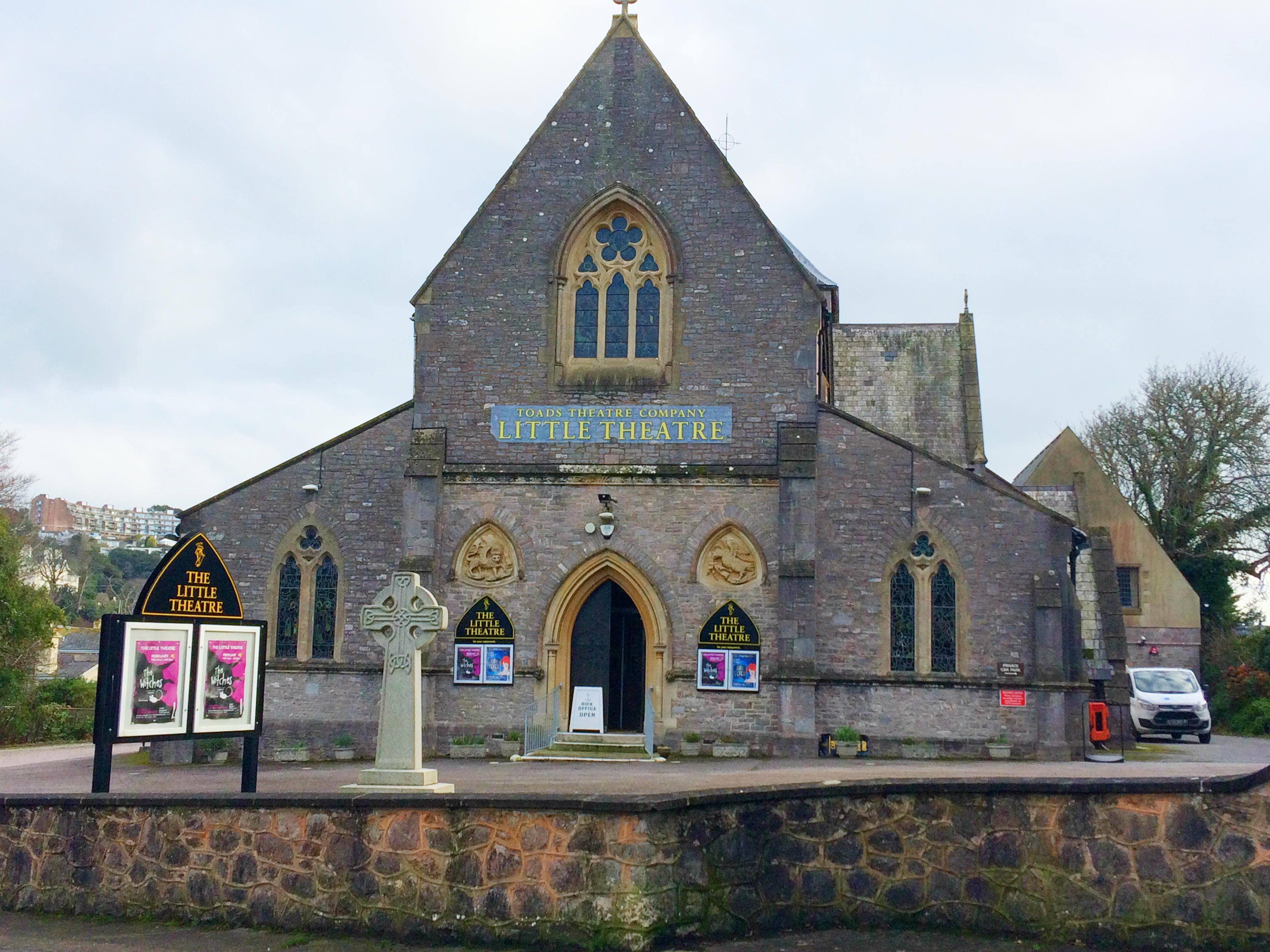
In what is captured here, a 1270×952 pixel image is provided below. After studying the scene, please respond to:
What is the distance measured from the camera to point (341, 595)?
885 inches

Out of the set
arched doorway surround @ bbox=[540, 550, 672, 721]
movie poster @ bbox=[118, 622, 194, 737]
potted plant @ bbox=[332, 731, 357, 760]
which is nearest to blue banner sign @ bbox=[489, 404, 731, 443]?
arched doorway surround @ bbox=[540, 550, 672, 721]

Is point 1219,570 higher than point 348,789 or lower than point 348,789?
higher

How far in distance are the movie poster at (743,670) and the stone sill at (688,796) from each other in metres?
11.7

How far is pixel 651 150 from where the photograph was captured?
74.3 feet

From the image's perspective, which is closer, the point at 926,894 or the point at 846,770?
the point at 926,894

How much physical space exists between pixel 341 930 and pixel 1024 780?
5055 mm

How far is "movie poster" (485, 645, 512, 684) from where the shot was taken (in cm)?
2155

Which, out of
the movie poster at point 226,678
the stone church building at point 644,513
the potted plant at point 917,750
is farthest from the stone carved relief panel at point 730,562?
the movie poster at point 226,678

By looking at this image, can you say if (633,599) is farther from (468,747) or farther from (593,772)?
(593,772)

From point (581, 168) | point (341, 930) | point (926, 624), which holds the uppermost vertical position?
point (581, 168)

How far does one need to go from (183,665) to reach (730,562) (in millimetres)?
11276

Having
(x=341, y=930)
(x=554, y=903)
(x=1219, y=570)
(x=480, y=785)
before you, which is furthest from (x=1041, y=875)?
(x=1219, y=570)

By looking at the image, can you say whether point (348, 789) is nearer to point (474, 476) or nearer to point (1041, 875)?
point (1041, 875)

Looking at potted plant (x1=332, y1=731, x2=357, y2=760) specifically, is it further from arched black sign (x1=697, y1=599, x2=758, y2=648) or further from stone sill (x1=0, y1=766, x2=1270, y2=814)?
stone sill (x1=0, y1=766, x2=1270, y2=814)
